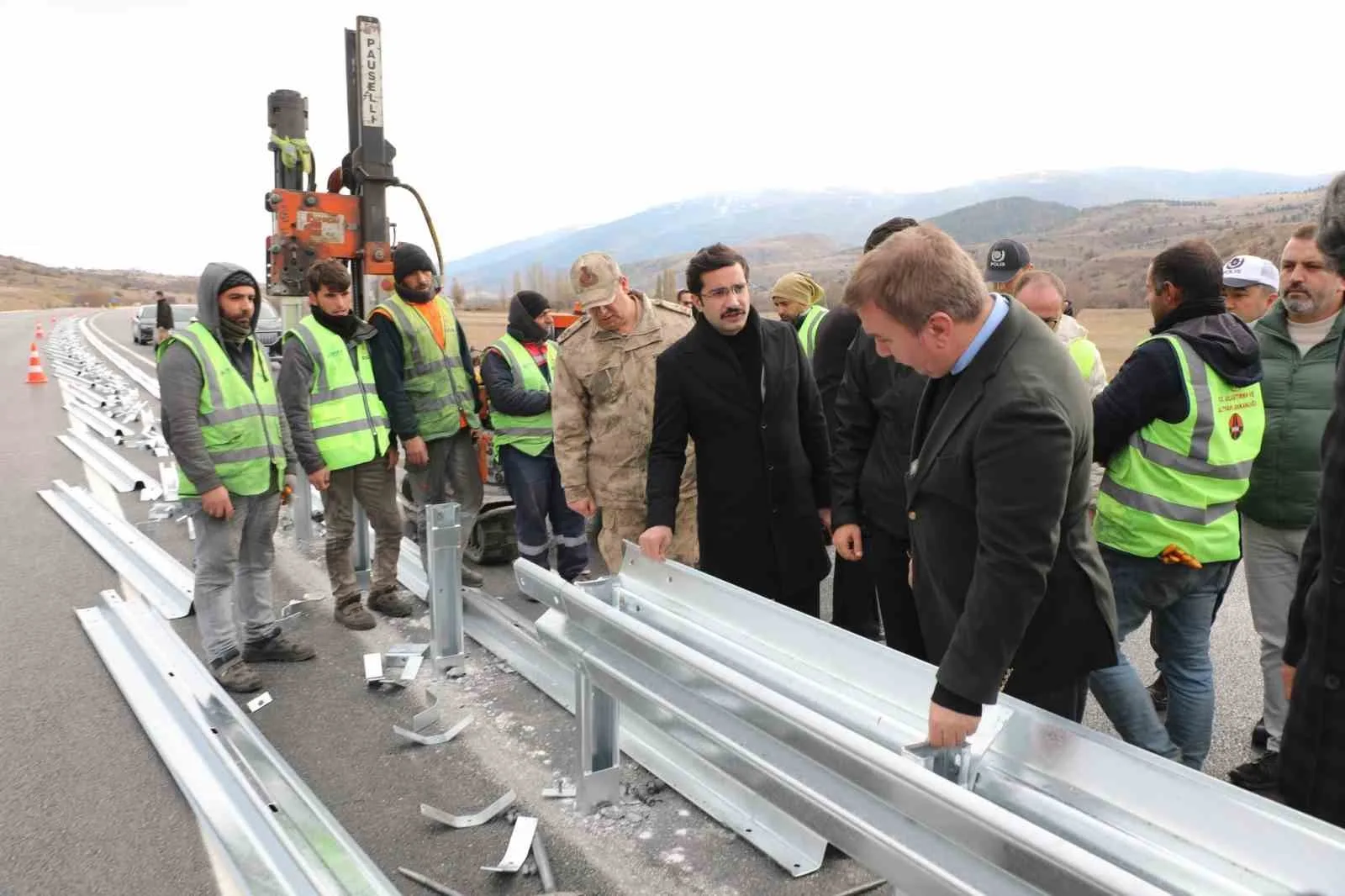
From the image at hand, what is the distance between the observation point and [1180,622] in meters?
3.30

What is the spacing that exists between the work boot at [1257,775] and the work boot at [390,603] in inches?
164

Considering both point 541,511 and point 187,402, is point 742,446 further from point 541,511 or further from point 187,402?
point 187,402

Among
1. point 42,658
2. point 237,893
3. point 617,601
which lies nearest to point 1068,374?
point 617,601

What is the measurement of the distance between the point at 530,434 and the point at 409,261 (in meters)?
1.24

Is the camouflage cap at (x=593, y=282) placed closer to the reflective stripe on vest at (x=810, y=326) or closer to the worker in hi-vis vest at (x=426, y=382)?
the worker in hi-vis vest at (x=426, y=382)

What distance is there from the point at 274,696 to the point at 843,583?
2.76 metres

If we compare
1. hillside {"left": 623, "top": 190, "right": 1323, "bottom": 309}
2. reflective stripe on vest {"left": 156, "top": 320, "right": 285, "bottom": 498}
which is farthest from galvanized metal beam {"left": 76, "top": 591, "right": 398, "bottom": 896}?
hillside {"left": 623, "top": 190, "right": 1323, "bottom": 309}

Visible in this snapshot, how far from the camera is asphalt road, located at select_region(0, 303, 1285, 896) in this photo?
117 inches

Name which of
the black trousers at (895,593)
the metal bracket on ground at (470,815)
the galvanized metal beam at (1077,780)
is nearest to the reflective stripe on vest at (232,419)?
the metal bracket on ground at (470,815)

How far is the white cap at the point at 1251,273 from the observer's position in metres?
3.99

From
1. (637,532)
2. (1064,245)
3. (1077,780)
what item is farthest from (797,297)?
(1064,245)

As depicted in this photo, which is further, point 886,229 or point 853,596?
point 853,596

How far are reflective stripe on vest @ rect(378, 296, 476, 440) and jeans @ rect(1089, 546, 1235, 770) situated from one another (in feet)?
12.0

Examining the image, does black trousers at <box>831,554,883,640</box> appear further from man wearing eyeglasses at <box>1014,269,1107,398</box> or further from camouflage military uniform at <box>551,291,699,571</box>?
man wearing eyeglasses at <box>1014,269,1107,398</box>
